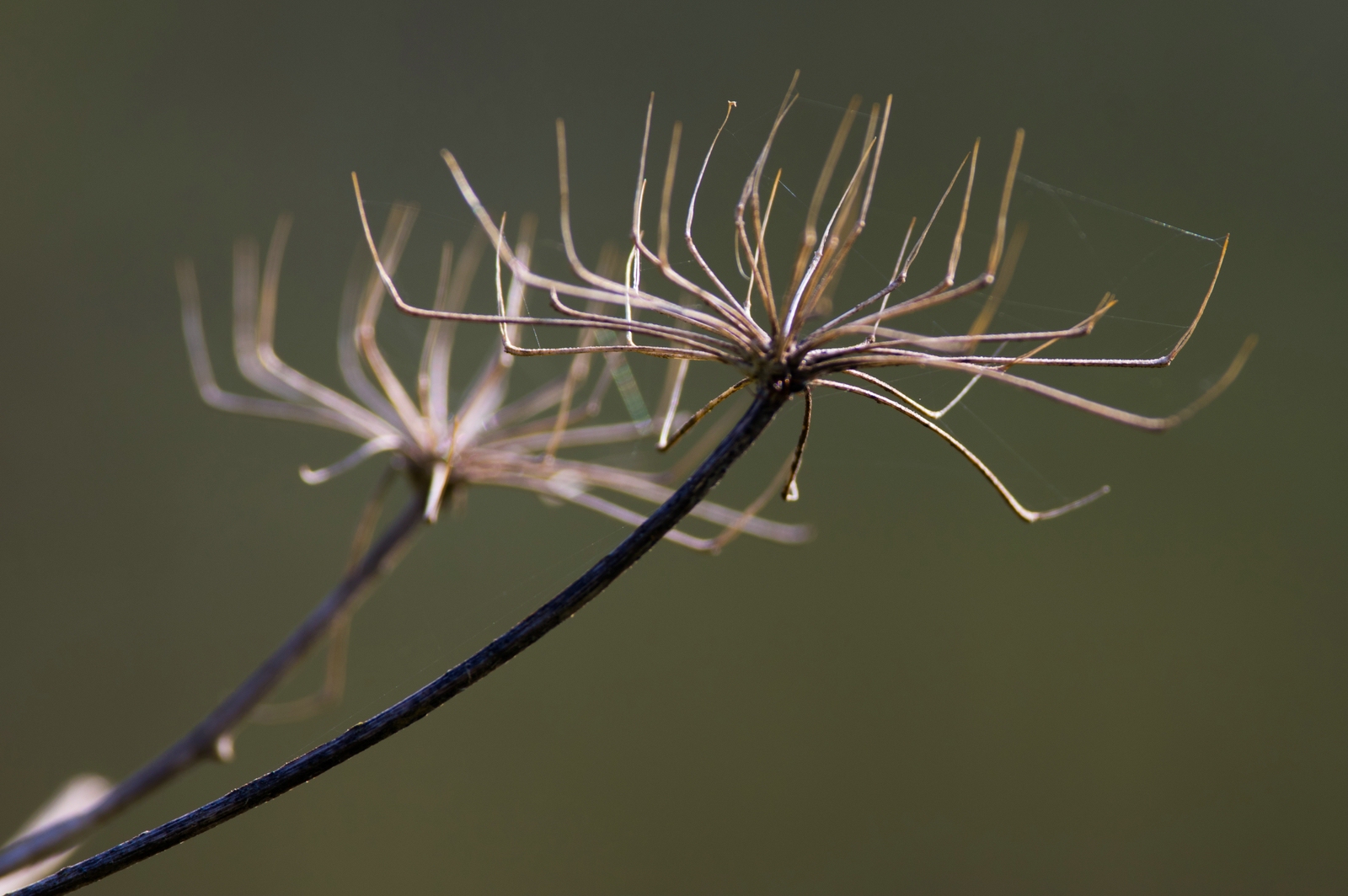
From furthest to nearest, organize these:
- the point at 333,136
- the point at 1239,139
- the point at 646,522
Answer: the point at 333,136, the point at 1239,139, the point at 646,522

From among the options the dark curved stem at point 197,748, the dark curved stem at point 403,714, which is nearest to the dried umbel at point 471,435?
the dark curved stem at point 197,748

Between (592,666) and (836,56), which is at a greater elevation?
(836,56)

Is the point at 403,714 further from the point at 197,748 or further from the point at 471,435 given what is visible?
the point at 471,435

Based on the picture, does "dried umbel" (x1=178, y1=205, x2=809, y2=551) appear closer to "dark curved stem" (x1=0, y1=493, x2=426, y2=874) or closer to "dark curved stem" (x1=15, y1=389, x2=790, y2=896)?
"dark curved stem" (x1=0, y1=493, x2=426, y2=874)

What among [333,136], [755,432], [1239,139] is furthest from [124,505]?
[1239,139]

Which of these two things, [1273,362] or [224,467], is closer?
[1273,362]

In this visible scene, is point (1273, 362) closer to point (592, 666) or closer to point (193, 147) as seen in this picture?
point (592, 666)

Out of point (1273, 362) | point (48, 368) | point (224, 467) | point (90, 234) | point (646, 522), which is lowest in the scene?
point (646, 522)

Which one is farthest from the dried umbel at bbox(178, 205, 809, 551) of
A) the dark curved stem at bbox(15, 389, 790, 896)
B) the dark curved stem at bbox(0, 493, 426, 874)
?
the dark curved stem at bbox(15, 389, 790, 896)
